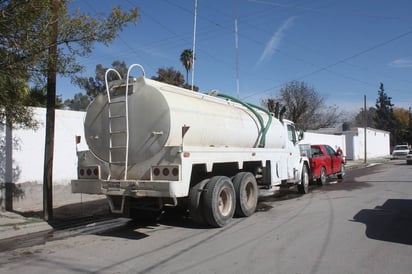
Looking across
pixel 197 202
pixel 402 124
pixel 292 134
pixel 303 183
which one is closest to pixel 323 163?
pixel 303 183

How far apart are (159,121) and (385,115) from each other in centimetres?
10203

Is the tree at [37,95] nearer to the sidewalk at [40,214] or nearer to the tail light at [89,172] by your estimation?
the tail light at [89,172]

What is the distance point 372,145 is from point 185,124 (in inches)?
2050

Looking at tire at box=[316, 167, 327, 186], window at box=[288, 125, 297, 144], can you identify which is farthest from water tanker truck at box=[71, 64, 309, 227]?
tire at box=[316, 167, 327, 186]

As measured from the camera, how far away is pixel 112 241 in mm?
7773

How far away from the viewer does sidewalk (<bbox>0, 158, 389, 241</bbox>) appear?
891 cm

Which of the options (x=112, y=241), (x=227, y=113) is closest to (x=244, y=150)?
(x=227, y=113)

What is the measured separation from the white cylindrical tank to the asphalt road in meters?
1.81

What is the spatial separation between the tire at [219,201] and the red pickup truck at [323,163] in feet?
28.6

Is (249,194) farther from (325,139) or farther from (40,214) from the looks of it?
(325,139)

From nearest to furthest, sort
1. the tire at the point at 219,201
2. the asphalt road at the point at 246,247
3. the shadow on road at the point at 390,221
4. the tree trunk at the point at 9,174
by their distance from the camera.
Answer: the asphalt road at the point at 246,247 → the shadow on road at the point at 390,221 → the tire at the point at 219,201 → the tree trunk at the point at 9,174

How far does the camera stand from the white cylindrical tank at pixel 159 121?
8.08 meters

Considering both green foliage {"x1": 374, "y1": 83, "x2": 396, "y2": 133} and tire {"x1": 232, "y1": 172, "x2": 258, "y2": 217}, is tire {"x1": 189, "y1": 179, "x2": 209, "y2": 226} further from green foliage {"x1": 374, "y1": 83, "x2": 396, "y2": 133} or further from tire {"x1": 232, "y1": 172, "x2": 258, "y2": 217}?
green foliage {"x1": 374, "y1": 83, "x2": 396, "y2": 133}

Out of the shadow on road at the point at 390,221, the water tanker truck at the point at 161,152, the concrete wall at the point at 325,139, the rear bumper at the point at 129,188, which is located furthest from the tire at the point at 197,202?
the concrete wall at the point at 325,139
